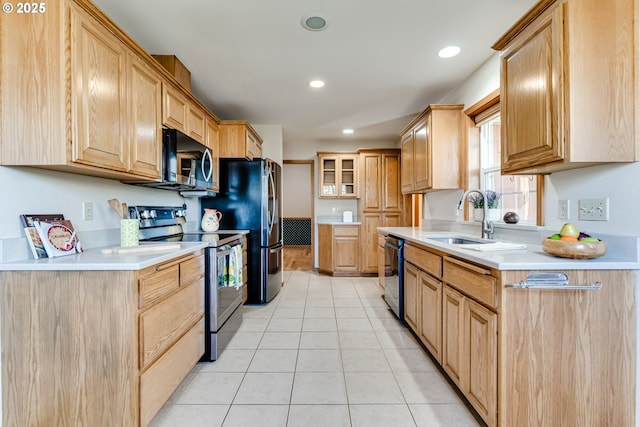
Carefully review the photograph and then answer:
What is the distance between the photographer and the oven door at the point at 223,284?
220cm

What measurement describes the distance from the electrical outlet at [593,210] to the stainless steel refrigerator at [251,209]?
9.02ft

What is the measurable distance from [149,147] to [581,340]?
103 inches

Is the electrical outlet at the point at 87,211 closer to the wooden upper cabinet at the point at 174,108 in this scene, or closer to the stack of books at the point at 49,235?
the stack of books at the point at 49,235

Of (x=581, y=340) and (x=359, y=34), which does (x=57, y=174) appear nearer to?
(x=359, y=34)

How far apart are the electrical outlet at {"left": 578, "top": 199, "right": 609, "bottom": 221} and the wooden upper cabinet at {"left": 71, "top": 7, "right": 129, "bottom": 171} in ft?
8.40

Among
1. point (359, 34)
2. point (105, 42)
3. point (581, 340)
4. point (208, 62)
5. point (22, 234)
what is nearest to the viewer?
point (581, 340)

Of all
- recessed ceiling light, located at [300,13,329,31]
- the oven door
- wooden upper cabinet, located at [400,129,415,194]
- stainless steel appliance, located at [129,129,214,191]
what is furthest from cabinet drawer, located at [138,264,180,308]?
wooden upper cabinet, located at [400,129,415,194]

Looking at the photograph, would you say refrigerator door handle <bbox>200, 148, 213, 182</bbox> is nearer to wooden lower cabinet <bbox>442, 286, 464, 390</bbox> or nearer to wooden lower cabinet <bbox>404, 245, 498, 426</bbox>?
wooden lower cabinet <bbox>404, 245, 498, 426</bbox>

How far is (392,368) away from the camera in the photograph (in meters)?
2.08

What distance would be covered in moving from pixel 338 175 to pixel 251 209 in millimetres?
2301

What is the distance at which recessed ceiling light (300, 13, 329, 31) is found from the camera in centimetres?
199

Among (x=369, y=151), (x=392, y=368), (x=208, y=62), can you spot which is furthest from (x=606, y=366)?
(x=369, y=151)

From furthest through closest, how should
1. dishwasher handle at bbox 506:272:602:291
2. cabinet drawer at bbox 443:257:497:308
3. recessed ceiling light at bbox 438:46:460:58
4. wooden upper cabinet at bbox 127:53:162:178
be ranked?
recessed ceiling light at bbox 438:46:460:58 → wooden upper cabinet at bbox 127:53:162:178 → cabinet drawer at bbox 443:257:497:308 → dishwasher handle at bbox 506:272:602:291

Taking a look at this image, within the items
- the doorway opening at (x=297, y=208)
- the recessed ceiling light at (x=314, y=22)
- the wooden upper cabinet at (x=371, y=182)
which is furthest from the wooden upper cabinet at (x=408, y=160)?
the doorway opening at (x=297, y=208)
